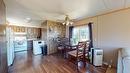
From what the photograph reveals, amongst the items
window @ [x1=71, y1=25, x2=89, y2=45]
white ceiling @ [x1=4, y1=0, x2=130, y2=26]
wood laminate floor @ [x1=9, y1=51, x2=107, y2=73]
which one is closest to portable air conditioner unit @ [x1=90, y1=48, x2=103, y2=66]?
wood laminate floor @ [x1=9, y1=51, x2=107, y2=73]

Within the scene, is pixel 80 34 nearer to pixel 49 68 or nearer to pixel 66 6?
pixel 66 6

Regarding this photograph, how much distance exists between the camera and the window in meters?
4.40

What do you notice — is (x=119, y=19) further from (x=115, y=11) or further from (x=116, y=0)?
(x=116, y=0)

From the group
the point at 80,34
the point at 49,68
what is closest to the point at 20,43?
the point at 49,68

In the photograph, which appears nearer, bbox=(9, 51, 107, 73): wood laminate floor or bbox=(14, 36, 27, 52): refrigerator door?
bbox=(9, 51, 107, 73): wood laminate floor

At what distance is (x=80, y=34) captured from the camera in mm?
4832

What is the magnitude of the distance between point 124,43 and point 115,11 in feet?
3.72

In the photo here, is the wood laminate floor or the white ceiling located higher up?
the white ceiling

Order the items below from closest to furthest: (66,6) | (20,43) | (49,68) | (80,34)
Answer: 1. (66,6)
2. (49,68)
3. (80,34)
4. (20,43)

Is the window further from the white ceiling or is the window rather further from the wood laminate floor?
the wood laminate floor

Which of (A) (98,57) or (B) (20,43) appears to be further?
(B) (20,43)


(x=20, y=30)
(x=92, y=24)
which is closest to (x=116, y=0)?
(x=92, y=24)

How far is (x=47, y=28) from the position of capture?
520cm

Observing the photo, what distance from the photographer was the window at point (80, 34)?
4398mm
